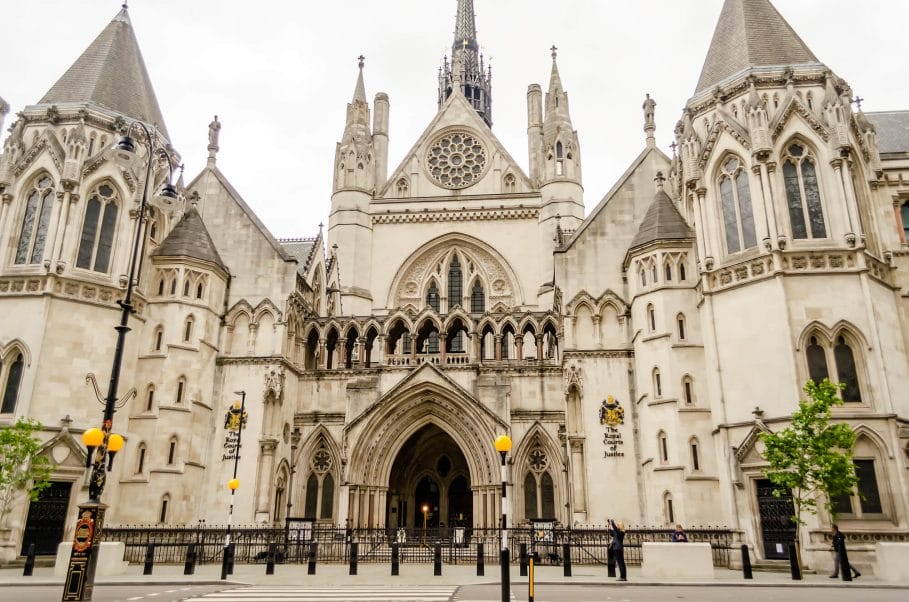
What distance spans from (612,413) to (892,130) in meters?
16.9

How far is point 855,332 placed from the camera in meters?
20.0

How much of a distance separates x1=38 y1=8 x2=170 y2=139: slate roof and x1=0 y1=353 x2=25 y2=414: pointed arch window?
1009 centimetres

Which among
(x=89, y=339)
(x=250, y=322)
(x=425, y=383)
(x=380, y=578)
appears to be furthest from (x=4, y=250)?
(x=380, y=578)

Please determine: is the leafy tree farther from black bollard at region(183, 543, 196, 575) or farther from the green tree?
the green tree

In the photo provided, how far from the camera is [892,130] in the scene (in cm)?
2781

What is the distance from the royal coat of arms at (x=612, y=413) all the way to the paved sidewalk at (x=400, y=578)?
6.05 meters

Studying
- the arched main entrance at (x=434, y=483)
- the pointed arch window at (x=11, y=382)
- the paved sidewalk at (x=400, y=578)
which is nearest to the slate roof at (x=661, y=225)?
the paved sidewalk at (x=400, y=578)

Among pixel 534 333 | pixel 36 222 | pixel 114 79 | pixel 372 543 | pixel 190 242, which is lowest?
pixel 372 543

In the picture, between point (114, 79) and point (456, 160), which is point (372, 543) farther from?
point (456, 160)

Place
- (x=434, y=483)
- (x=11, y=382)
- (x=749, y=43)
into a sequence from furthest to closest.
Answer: (x=434, y=483), (x=749, y=43), (x=11, y=382)

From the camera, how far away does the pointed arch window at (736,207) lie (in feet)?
73.6

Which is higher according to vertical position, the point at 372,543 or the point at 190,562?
the point at 372,543

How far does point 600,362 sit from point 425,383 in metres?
7.00

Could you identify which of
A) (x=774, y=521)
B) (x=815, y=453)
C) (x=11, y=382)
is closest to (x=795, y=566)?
(x=815, y=453)
